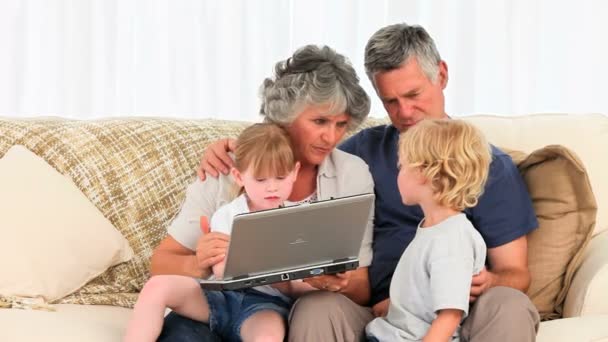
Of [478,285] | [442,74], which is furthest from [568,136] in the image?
[478,285]

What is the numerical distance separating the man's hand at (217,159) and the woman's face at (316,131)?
6.9 inches

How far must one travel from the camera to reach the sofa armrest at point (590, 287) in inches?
96.0

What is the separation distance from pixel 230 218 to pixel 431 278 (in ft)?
1.73

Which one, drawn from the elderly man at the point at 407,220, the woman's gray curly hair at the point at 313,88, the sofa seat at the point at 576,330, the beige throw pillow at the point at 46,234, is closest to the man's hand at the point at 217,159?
the elderly man at the point at 407,220

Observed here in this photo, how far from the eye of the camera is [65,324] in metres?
2.39

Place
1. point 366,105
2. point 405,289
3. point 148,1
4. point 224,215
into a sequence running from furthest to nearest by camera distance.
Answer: point 148,1
point 366,105
point 224,215
point 405,289

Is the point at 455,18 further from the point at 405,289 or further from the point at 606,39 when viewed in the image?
the point at 405,289

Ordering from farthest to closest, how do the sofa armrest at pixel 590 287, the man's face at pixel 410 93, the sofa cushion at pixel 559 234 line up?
the man's face at pixel 410 93 → the sofa cushion at pixel 559 234 → the sofa armrest at pixel 590 287

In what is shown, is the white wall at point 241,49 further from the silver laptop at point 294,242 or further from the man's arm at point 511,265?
the silver laptop at point 294,242

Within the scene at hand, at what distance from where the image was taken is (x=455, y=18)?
428cm

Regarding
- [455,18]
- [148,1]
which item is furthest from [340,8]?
[148,1]

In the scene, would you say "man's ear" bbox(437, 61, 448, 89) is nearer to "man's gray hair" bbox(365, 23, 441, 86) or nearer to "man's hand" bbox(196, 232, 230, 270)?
"man's gray hair" bbox(365, 23, 441, 86)

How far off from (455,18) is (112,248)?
6.94ft

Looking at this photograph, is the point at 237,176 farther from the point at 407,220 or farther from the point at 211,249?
the point at 407,220
